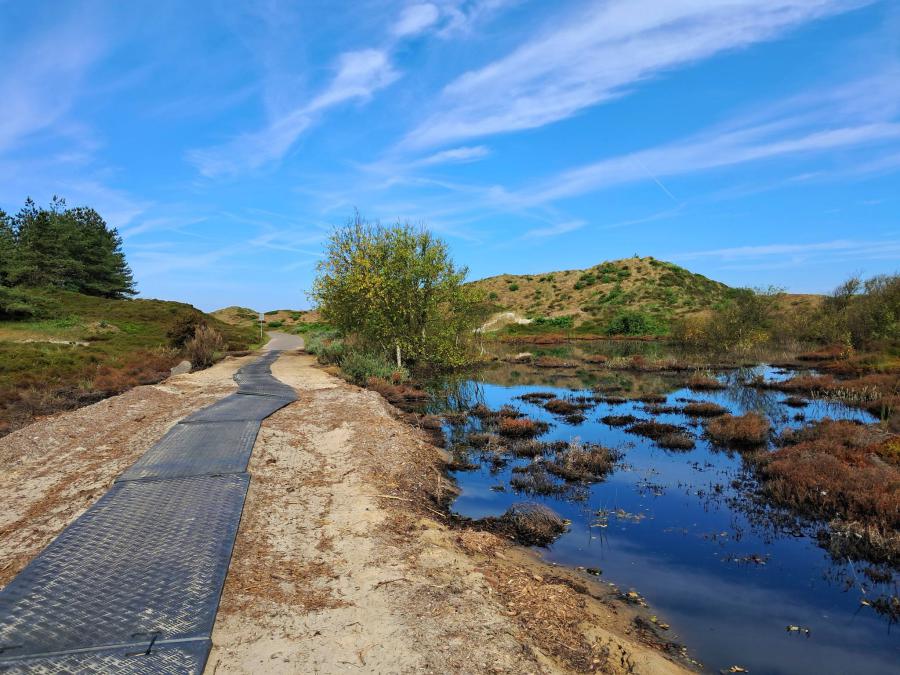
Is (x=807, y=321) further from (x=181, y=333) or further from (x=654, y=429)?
(x=181, y=333)

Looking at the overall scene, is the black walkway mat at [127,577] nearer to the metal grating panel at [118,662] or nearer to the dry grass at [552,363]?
the metal grating panel at [118,662]

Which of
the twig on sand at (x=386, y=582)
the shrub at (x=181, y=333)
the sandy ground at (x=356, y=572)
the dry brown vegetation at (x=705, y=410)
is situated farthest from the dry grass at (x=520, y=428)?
the shrub at (x=181, y=333)

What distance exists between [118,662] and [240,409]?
9400mm

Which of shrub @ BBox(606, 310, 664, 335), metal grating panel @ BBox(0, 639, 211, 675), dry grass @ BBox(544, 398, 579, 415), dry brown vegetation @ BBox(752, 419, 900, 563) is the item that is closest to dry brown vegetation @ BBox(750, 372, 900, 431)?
dry brown vegetation @ BBox(752, 419, 900, 563)

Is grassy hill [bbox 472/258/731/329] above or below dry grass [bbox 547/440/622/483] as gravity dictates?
above

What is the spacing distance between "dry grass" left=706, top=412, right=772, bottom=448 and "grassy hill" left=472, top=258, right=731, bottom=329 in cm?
4801

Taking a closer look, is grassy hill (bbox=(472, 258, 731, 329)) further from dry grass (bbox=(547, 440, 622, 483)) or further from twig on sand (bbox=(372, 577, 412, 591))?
twig on sand (bbox=(372, 577, 412, 591))

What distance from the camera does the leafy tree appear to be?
79.0 ft

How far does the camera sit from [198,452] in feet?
28.5

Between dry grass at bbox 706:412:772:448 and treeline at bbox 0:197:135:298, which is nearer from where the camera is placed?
dry grass at bbox 706:412:772:448

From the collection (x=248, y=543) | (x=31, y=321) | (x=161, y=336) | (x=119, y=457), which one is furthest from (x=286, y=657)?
(x=31, y=321)

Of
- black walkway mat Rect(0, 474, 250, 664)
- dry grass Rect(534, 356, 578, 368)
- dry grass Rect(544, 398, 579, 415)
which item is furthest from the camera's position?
dry grass Rect(534, 356, 578, 368)

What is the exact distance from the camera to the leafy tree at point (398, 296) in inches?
948

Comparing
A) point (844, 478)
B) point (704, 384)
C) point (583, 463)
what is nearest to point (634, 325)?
point (704, 384)
